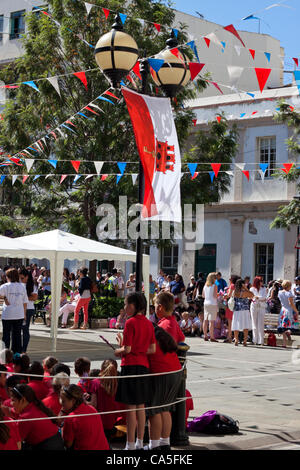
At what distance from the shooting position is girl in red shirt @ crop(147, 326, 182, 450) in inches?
292

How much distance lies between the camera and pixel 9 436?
5340 mm

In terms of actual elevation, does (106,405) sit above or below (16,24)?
below

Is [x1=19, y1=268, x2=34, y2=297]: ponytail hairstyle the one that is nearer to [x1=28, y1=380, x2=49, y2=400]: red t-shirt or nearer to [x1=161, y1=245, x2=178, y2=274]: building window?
[x1=28, y1=380, x2=49, y2=400]: red t-shirt

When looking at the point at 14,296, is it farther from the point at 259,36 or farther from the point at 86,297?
the point at 259,36

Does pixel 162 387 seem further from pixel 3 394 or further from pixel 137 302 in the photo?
pixel 3 394

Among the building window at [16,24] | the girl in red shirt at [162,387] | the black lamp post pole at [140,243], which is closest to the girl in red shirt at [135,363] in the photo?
the girl in red shirt at [162,387]

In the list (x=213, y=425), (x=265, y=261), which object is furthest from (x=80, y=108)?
(x=213, y=425)

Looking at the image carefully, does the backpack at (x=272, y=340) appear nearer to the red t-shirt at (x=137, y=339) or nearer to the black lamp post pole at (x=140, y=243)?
the black lamp post pole at (x=140, y=243)

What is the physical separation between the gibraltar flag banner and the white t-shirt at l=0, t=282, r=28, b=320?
5191 millimetres

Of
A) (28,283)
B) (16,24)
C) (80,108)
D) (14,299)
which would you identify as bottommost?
(14,299)

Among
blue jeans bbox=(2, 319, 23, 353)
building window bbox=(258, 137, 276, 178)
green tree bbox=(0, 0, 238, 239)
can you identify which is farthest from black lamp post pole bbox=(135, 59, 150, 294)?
building window bbox=(258, 137, 276, 178)

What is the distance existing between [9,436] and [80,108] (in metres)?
19.5

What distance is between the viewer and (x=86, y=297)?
2206cm

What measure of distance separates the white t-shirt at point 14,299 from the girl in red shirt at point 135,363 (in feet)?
21.4
